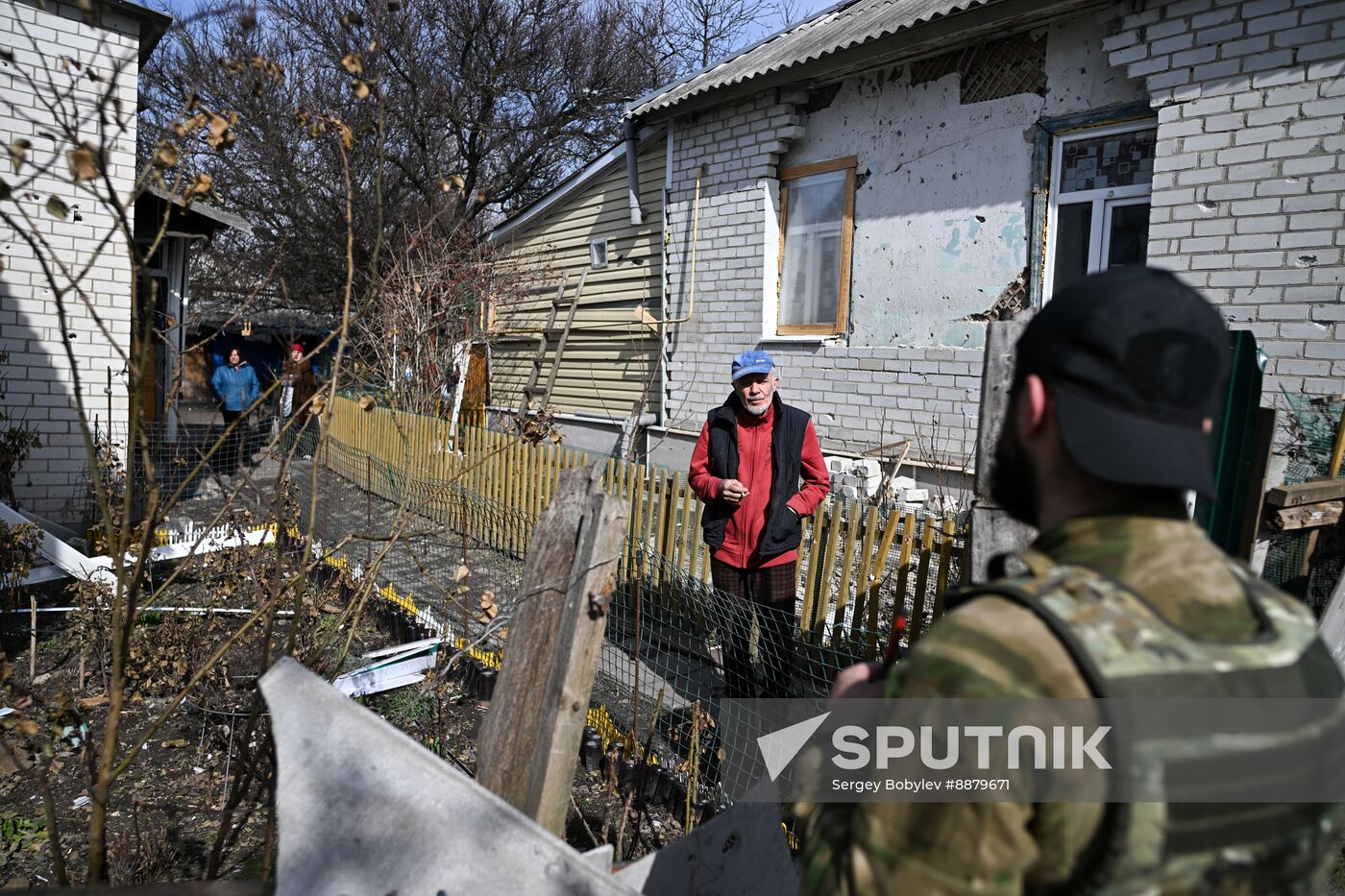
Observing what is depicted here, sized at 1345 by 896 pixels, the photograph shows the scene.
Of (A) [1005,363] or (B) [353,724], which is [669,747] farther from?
(B) [353,724]

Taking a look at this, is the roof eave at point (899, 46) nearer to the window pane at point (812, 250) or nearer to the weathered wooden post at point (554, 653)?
the window pane at point (812, 250)

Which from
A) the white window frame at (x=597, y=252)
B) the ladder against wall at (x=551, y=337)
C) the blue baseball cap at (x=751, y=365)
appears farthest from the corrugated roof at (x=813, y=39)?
the blue baseball cap at (x=751, y=365)

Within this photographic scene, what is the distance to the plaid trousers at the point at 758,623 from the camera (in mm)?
4305

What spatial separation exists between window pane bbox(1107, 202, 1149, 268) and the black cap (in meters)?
6.43

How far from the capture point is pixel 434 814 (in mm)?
1376

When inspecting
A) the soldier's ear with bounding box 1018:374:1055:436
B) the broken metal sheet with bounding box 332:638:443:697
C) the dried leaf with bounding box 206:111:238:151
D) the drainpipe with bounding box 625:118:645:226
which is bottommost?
the broken metal sheet with bounding box 332:638:443:697

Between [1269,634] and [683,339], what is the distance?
9693mm

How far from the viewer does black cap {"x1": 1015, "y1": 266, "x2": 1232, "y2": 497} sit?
1073mm

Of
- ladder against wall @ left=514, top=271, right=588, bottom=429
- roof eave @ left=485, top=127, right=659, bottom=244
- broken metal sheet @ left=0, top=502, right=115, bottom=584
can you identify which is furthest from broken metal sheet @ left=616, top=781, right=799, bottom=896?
ladder against wall @ left=514, top=271, right=588, bottom=429

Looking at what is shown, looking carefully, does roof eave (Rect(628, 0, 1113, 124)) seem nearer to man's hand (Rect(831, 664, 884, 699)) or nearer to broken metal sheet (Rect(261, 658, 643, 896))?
man's hand (Rect(831, 664, 884, 699))

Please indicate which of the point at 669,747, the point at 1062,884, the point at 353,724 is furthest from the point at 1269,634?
the point at 669,747

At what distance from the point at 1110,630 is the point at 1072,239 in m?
7.02

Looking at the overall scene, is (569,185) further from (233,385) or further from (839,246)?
(233,385)

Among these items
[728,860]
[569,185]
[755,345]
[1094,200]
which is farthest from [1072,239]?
[569,185]
